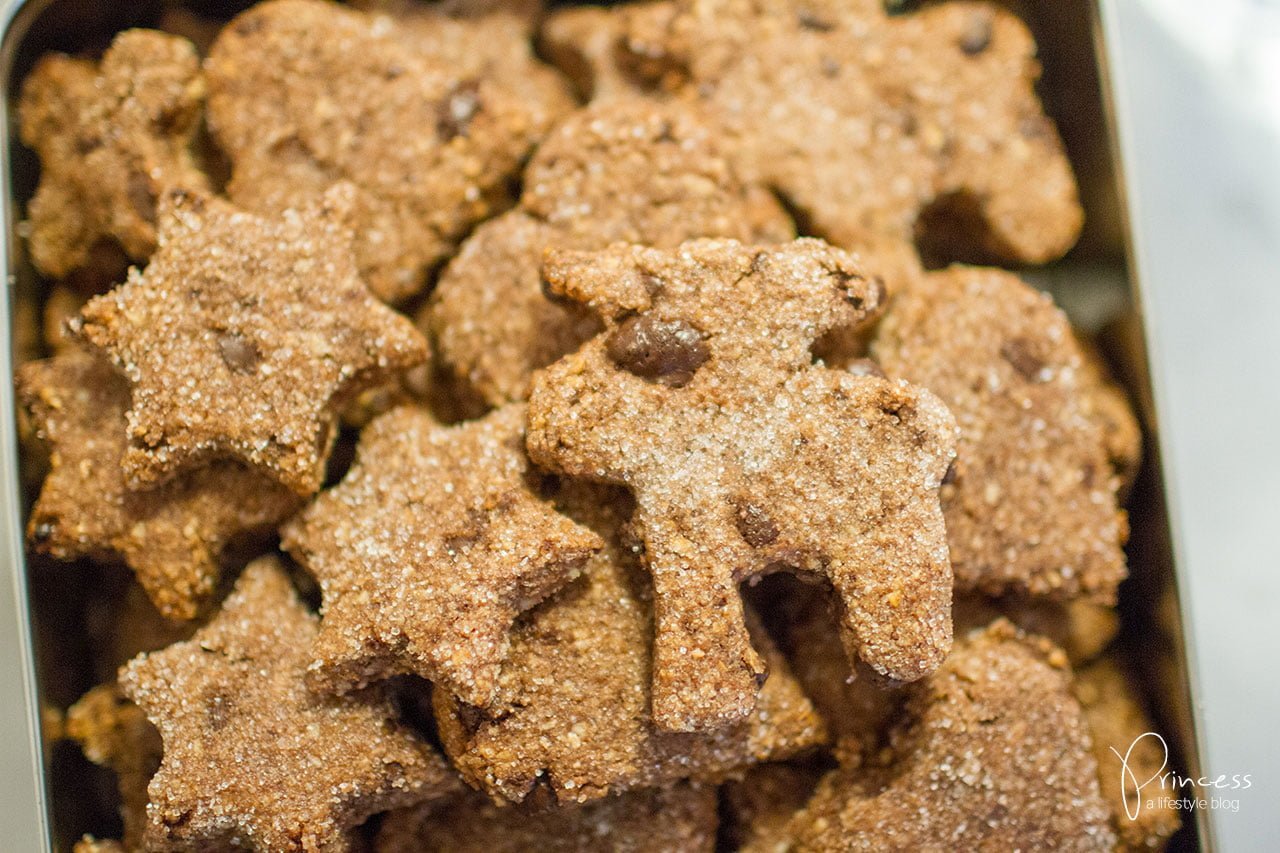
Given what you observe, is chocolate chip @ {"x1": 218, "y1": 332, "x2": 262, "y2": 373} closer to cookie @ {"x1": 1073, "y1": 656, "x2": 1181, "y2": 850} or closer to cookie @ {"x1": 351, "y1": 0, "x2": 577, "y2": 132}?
cookie @ {"x1": 351, "y1": 0, "x2": 577, "y2": 132}

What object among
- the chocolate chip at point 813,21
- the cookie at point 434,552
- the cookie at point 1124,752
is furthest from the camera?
the chocolate chip at point 813,21

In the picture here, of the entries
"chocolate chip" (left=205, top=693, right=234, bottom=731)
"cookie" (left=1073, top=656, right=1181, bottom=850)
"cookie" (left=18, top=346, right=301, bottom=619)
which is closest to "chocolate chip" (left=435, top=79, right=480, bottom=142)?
"cookie" (left=18, top=346, right=301, bottom=619)

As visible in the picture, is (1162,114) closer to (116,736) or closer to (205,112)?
(205,112)

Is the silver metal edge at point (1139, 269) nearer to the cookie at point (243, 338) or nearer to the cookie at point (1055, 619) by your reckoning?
the cookie at point (1055, 619)

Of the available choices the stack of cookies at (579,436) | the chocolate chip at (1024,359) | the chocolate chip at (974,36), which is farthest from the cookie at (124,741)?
the chocolate chip at (974,36)

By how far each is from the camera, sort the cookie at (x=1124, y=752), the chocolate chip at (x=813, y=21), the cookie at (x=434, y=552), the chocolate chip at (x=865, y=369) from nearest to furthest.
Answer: the cookie at (x=434, y=552) → the chocolate chip at (x=865, y=369) → the cookie at (x=1124, y=752) → the chocolate chip at (x=813, y=21)

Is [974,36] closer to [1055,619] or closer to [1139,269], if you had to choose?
[1139,269]

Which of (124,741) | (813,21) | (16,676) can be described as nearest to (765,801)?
(124,741)
